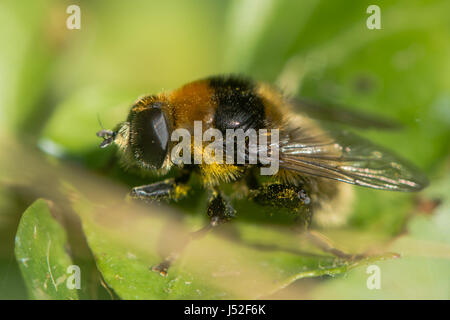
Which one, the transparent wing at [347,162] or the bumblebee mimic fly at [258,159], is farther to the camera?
the transparent wing at [347,162]

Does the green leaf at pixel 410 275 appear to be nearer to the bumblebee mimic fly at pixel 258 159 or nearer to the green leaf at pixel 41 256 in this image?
the bumblebee mimic fly at pixel 258 159

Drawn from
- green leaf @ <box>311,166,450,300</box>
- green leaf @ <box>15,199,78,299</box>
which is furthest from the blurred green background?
green leaf @ <box>15,199,78,299</box>

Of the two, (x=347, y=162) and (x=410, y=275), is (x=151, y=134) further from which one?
(x=410, y=275)

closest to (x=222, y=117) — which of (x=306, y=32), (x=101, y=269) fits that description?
(x=101, y=269)

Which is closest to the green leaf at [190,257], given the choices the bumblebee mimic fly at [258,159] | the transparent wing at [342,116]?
the bumblebee mimic fly at [258,159]

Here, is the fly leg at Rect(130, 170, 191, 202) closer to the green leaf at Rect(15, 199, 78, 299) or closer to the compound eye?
the compound eye
